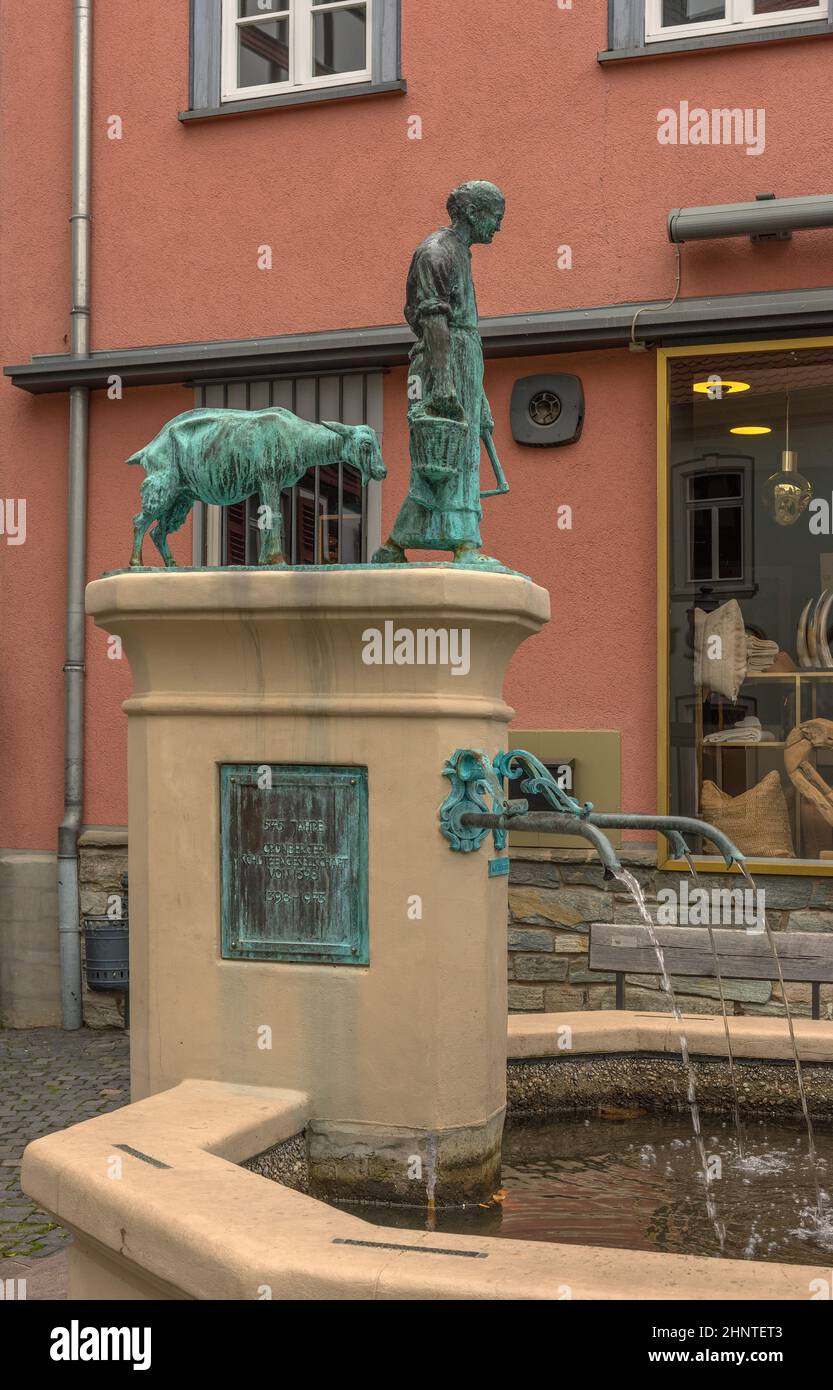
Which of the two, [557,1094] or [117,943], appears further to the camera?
[117,943]

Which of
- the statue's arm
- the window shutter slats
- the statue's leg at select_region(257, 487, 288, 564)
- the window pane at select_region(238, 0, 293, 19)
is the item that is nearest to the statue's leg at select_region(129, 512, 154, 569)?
the statue's leg at select_region(257, 487, 288, 564)

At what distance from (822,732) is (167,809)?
4.71 m

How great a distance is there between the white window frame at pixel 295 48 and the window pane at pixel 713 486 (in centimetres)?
301

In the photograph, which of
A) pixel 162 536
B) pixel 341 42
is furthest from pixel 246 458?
pixel 341 42

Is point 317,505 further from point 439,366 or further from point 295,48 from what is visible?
point 439,366

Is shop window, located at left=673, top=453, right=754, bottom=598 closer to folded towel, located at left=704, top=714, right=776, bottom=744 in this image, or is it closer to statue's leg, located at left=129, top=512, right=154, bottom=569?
folded towel, located at left=704, top=714, right=776, bottom=744

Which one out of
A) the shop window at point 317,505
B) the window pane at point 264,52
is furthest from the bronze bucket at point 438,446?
the window pane at point 264,52

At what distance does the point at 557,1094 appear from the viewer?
4559 millimetres

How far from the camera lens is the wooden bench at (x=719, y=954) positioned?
5.62m

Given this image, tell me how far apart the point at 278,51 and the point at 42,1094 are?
5.96 meters

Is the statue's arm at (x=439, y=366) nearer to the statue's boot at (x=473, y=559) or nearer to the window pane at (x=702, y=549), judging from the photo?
the statue's boot at (x=473, y=559)

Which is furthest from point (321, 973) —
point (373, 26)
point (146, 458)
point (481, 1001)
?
point (373, 26)

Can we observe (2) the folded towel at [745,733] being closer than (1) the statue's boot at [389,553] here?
No

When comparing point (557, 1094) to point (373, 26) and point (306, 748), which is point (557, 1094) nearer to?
point (306, 748)
